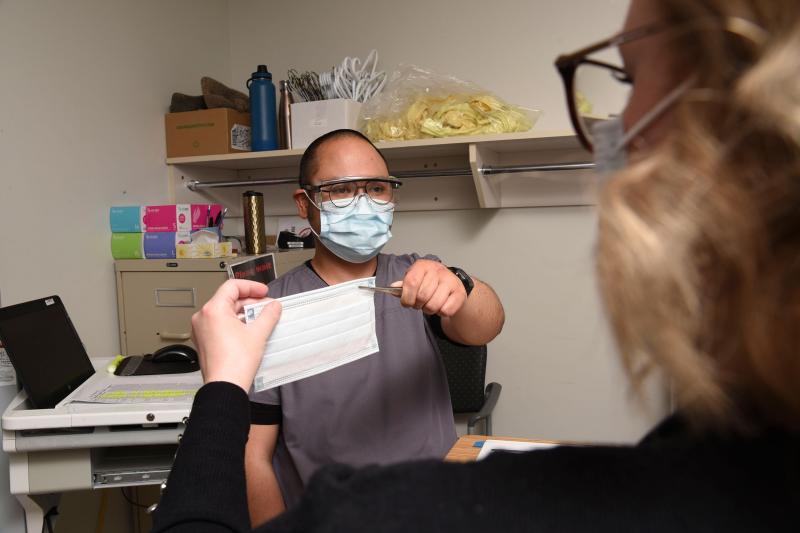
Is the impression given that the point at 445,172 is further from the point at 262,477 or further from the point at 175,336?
the point at 262,477

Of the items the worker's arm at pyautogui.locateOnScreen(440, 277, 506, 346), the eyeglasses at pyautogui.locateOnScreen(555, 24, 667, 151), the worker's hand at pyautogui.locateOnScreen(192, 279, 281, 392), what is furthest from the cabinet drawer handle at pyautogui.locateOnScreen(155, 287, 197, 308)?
the eyeglasses at pyautogui.locateOnScreen(555, 24, 667, 151)

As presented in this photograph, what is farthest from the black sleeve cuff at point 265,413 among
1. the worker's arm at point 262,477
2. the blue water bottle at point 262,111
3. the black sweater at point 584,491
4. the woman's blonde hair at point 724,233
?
the blue water bottle at point 262,111

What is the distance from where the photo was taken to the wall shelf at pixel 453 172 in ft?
6.73

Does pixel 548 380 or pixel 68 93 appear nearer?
pixel 68 93

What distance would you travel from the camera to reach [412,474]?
39cm

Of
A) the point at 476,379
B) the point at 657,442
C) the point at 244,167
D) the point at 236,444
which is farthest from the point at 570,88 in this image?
the point at 244,167

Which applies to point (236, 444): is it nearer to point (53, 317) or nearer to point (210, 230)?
point (53, 317)

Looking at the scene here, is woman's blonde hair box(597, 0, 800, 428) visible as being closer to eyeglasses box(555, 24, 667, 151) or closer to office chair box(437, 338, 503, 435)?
eyeglasses box(555, 24, 667, 151)

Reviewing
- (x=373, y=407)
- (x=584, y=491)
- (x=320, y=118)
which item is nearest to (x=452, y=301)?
(x=373, y=407)

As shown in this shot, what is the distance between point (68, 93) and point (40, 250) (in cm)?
51

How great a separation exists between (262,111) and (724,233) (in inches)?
85.2

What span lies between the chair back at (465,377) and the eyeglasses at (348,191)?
827mm

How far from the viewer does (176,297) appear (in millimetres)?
1973

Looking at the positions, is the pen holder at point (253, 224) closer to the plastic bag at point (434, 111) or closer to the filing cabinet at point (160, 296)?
the filing cabinet at point (160, 296)
